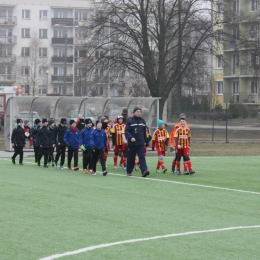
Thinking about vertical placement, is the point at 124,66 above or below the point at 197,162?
above

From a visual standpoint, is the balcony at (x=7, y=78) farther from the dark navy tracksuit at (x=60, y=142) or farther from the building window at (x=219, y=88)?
the dark navy tracksuit at (x=60, y=142)

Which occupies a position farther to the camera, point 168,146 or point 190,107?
point 190,107

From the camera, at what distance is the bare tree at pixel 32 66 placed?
83875mm

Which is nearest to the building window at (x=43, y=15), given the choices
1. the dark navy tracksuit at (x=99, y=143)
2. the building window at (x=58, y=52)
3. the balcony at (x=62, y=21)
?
the balcony at (x=62, y=21)

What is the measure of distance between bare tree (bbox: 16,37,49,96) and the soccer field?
63.9 m

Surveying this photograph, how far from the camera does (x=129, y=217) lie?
11.6 meters

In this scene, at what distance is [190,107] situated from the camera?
48062 millimetres

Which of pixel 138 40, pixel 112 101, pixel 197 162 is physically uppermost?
pixel 138 40

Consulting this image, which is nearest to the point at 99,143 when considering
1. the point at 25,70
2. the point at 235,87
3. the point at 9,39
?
the point at 235,87

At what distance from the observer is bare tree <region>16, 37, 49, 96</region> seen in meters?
83.9

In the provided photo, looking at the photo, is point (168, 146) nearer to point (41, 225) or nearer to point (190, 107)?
point (41, 225)

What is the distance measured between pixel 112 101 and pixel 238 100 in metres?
39.4

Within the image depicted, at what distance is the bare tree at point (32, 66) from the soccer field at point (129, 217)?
210 feet

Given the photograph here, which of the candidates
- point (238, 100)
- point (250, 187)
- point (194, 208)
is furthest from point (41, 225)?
point (238, 100)
